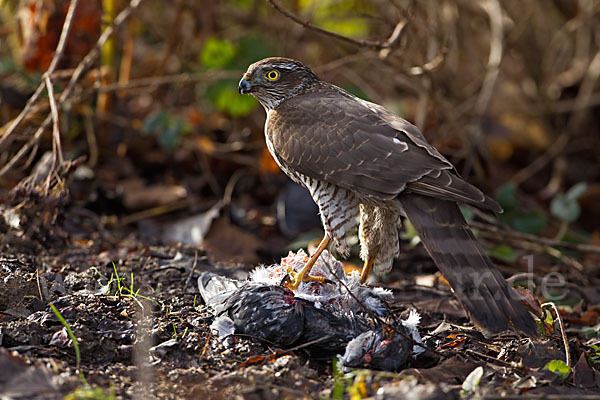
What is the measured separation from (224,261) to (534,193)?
441 cm

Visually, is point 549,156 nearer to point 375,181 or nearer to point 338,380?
point 375,181

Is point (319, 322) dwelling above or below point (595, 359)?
above

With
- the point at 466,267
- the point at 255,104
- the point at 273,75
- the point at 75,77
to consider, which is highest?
the point at 273,75

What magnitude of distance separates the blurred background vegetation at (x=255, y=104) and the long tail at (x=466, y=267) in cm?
153

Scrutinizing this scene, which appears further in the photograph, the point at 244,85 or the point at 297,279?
the point at 244,85

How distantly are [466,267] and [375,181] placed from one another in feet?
2.07

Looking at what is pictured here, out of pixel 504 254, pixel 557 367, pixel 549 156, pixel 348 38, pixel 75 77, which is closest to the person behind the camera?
pixel 557 367

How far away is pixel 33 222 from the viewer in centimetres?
450

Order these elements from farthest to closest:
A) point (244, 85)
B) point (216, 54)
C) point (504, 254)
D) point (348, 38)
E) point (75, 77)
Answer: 1. point (216, 54)
2. point (504, 254)
3. point (75, 77)
4. point (348, 38)
5. point (244, 85)

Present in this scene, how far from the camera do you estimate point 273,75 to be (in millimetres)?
4348

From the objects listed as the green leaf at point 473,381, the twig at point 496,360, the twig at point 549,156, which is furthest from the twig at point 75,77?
the twig at point 549,156

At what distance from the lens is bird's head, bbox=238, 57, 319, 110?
434cm

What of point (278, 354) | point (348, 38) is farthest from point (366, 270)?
point (348, 38)

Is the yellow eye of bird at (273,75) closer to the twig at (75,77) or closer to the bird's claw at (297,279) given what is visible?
the bird's claw at (297,279)
